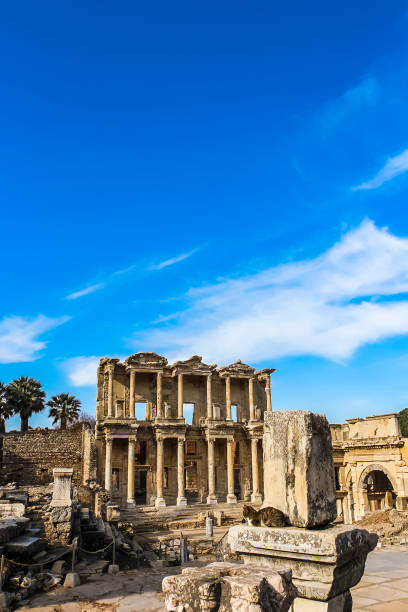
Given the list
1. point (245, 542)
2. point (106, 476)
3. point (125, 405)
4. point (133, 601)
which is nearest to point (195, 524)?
point (106, 476)

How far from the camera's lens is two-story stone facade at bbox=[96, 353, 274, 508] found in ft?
107

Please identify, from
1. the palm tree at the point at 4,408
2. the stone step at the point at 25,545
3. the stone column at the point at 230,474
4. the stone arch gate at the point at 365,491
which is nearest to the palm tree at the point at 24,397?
the palm tree at the point at 4,408

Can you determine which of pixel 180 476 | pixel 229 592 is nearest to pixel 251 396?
pixel 180 476

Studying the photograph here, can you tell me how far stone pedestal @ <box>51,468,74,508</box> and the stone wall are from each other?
65.1 feet

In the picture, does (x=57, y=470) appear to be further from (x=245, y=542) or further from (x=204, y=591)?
(x=204, y=591)

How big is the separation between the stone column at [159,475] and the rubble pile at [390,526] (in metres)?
12.7

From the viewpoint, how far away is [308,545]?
3.69 metres

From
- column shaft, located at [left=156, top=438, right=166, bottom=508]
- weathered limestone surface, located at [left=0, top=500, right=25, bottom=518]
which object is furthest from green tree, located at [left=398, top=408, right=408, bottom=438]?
weathered limestone surface, located at [left=0, top=500, right=25, bottom=518]

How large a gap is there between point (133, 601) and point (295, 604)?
21.9 feet

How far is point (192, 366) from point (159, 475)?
793 centimetres

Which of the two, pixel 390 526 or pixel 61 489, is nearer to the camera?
pixel 61 489

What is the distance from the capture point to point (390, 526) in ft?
68.8

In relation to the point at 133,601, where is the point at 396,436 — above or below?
above

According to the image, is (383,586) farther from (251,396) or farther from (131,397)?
(251,396)
